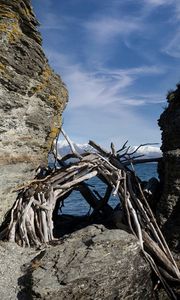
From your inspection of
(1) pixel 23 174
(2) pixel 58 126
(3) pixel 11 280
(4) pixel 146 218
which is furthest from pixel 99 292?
(2) pixel 58 126

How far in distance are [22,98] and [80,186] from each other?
3.22 m

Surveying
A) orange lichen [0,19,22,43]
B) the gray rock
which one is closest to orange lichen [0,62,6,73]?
orange lichen [0,19,22,43]

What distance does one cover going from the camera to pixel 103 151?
35.0 feet

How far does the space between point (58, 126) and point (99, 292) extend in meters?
4.51

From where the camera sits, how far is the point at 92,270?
22.5 ft

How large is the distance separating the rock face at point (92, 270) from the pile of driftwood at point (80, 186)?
0.81m

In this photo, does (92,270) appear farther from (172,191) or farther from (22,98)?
(22,98)

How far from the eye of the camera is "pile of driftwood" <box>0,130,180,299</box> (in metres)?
8.60

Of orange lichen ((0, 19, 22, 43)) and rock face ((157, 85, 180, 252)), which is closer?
orange lichen ((0, 19, 22, 43))

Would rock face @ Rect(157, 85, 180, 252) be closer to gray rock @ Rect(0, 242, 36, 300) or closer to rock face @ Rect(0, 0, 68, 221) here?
rock face @ Rect(0, 0, 68, 221)

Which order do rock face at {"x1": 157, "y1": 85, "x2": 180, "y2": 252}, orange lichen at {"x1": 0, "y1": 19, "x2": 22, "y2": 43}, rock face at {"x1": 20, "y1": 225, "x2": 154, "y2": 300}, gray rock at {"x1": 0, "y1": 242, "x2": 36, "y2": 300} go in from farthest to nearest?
rock face at {"x1": 157, "y1": 85, "x2": 180, "y2": 252} < orange lichen at {"x1": 0, "y1": 19, "x2": 22, "y2": 43} < gray rock at {"x1": 0, "y1": 242, "x2": 36, "y2": 300} < rock face at {"x1": 20, "y1": 225, "x2": 154, "y2": 300}

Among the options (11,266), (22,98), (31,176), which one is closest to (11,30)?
(22,98)

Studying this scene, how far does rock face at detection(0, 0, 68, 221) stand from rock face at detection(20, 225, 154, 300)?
2250 mm

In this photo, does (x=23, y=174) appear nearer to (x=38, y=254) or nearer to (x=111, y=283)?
(x=38, y=254)
